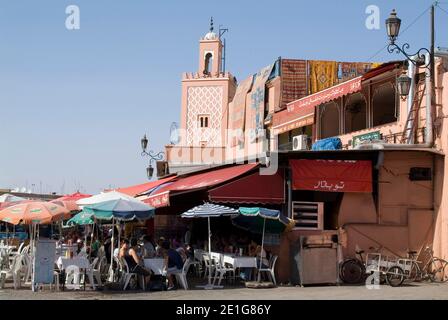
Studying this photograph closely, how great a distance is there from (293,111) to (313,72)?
4.92 m

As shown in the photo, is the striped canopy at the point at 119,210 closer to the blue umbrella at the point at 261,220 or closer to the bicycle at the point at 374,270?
the blue umbrella at the point at 261,220

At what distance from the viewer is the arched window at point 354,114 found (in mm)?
22672

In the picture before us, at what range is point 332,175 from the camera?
16.2 m

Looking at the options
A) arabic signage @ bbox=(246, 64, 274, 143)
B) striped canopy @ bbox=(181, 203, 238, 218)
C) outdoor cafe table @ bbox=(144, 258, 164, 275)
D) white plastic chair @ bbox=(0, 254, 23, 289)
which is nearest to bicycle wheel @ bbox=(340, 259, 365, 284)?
striped canopy @ bbox=(181, 203, 238, 218)

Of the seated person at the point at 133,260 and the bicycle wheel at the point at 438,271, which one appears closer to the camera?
the seated person at the point at 133,260

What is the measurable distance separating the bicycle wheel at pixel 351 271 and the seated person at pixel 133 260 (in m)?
4.71

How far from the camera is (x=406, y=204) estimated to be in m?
16.7

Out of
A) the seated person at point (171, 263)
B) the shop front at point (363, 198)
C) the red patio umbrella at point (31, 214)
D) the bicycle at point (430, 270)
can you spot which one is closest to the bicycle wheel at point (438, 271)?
the bicycle at point (430, 270)

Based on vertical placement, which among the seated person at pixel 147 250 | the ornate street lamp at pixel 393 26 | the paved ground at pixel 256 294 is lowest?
the paved ground at pixel 256 294

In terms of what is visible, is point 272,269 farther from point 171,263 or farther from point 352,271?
point 171,263

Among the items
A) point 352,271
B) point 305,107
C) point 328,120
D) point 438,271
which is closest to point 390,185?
point 438,271
